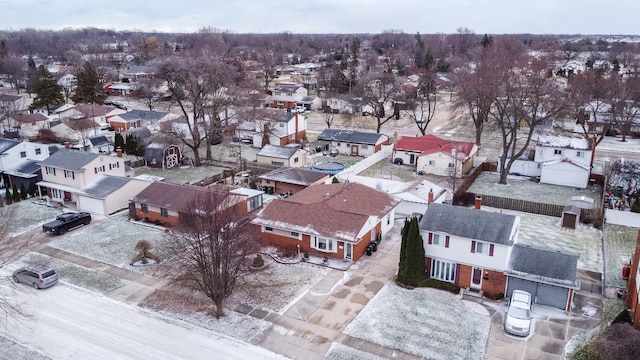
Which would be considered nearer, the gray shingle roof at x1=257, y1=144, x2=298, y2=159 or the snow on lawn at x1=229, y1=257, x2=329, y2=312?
the snow on lawn at x1=229, y1=257, x2=329, y2=312

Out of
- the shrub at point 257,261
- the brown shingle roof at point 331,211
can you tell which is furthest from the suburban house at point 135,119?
the shrub at point 257,261

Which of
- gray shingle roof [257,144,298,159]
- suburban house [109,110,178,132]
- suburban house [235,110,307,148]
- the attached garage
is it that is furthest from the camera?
suburban house [109,110,178,132]

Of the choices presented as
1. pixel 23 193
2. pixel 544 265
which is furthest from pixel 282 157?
pixel 544 265

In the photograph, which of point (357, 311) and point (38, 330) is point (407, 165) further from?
point (38, 330)

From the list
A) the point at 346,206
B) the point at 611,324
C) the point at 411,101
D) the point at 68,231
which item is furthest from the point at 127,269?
the point at 411,101

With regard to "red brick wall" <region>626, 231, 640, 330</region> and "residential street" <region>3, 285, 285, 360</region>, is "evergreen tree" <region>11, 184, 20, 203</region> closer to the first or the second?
"residential street" <region>3, 285, 285, 360</region>

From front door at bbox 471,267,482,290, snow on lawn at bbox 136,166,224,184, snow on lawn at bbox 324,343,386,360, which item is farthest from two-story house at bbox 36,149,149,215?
front door at bbox 471,267,482,290

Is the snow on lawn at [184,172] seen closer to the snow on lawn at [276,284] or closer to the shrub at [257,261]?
the shrub at [257,261]
